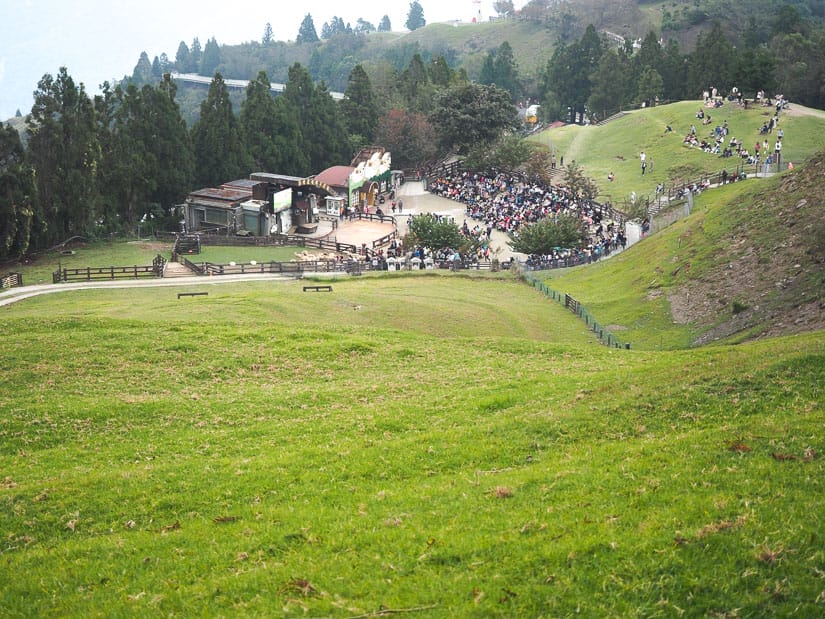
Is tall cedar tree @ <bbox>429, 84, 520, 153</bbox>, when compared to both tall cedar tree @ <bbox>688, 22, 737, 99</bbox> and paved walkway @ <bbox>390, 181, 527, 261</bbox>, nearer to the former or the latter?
paved walkway @ <bbox>390, 181, 527, 261</bbox>

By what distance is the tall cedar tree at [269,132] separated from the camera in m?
91.2

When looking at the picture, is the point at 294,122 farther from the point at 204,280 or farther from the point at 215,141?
the point at 204,280

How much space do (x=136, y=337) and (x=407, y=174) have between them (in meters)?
77.4

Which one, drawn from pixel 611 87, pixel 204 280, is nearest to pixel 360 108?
pixel 611 87

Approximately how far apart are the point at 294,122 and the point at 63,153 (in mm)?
33431

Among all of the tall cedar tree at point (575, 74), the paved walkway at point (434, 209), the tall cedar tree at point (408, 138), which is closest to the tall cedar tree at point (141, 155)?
the paved walkway at point (434, 209)

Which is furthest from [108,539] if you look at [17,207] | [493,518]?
[17,207]

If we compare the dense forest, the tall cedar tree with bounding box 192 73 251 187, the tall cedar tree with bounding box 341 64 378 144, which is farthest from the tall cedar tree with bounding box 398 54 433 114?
the tall cedar tree with bounding box 192 73 251 187

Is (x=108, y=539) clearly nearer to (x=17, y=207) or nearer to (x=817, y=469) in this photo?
(x=817, y=469)

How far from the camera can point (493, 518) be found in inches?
599

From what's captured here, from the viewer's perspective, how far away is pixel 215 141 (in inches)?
3393

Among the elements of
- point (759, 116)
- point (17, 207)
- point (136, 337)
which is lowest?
point (136, 337)

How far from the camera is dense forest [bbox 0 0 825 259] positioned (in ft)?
214

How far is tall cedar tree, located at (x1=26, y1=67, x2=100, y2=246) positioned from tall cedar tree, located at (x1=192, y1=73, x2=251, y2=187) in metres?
19.0
